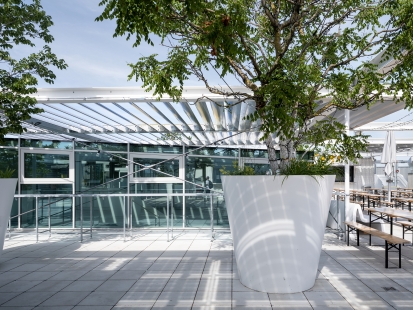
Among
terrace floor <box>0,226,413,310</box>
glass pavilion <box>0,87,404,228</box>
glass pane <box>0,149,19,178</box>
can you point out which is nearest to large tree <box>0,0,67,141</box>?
glass pavilion <box>0,87,404,228</box>

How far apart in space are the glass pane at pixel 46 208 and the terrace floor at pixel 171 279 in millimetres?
2193

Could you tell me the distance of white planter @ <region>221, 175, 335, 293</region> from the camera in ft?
12.4

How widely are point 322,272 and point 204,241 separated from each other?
2740 mm

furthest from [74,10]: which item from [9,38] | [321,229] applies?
[321,229]

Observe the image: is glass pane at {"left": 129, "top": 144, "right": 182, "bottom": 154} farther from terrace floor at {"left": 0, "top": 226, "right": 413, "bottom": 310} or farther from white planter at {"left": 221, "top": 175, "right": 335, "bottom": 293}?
white planter at {"left": 221, "top": 175, "right": 335, "bottom": 293}

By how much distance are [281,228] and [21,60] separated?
503 centimetres

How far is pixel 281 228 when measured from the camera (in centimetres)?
378

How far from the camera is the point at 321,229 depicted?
3988 mm

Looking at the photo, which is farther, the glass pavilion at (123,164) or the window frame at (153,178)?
the window frame at (153,178)

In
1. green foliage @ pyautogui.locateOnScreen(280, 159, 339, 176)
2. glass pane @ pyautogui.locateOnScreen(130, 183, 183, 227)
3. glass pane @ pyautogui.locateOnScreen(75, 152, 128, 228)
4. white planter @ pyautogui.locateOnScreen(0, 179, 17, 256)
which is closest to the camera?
green foliage @ pyautogui.locateOnScreen(280, 159, 339, 176)

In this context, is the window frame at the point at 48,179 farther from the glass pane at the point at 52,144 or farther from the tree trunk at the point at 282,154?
the tree trunk at the point at 282,154

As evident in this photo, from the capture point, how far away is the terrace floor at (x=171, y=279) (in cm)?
360

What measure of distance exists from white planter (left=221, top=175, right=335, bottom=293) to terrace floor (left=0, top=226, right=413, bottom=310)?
0.17 m

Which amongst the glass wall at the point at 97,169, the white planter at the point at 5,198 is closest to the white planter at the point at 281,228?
the white planter at the point at 5,198
